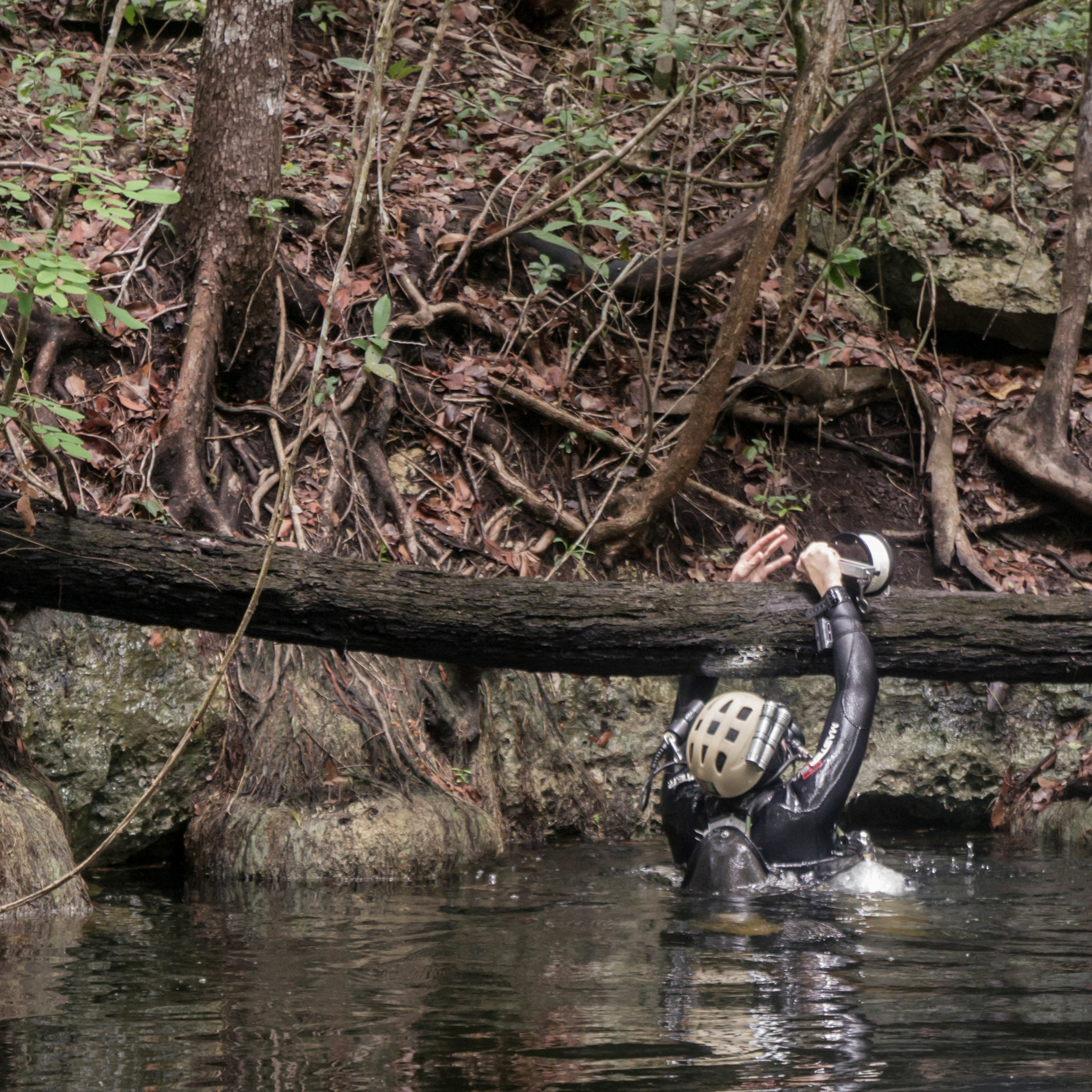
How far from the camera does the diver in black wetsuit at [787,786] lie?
430 centimetres

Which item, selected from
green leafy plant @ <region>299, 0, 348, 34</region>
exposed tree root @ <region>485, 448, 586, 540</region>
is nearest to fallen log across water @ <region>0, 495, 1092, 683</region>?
exposed tree root @ <region>485, 448, 586, 540</region>

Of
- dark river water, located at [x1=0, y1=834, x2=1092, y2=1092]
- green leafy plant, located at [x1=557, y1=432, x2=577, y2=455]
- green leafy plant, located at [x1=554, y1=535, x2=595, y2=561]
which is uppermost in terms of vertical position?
green leafy plant, located at [x1=557, y1=432, x2=577, y2=455]

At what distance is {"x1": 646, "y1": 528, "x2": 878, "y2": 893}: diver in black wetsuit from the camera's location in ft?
14.1

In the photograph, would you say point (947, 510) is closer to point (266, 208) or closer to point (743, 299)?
point (743, 299)

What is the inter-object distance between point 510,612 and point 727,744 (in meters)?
1.16

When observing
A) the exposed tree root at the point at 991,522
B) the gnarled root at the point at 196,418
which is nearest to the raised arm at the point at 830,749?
the gnarled root at the point at 196,418

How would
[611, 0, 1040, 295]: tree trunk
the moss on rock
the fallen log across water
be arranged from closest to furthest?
the fallen log across water < the moss on rock < [611, 0, 1040, 295]: tree trunk

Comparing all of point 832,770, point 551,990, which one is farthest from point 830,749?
point 551,990

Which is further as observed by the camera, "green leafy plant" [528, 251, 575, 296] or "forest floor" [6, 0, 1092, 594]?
"green leafy plant" [528, 251, 575, 296]

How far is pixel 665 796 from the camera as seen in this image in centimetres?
509

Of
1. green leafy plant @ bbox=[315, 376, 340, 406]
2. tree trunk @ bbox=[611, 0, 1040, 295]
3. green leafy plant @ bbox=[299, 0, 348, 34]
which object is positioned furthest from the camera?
green leafy plant @ bbox=[299, 0, 348, 34]

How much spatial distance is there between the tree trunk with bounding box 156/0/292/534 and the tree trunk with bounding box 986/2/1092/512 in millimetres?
5172

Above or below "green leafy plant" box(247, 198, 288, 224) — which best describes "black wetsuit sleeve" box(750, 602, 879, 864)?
below

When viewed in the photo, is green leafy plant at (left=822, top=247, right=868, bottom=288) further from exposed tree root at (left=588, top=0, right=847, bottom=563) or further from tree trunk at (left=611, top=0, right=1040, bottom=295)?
exposed tree root at (left=588, top=0, right=847, bottom=563)
